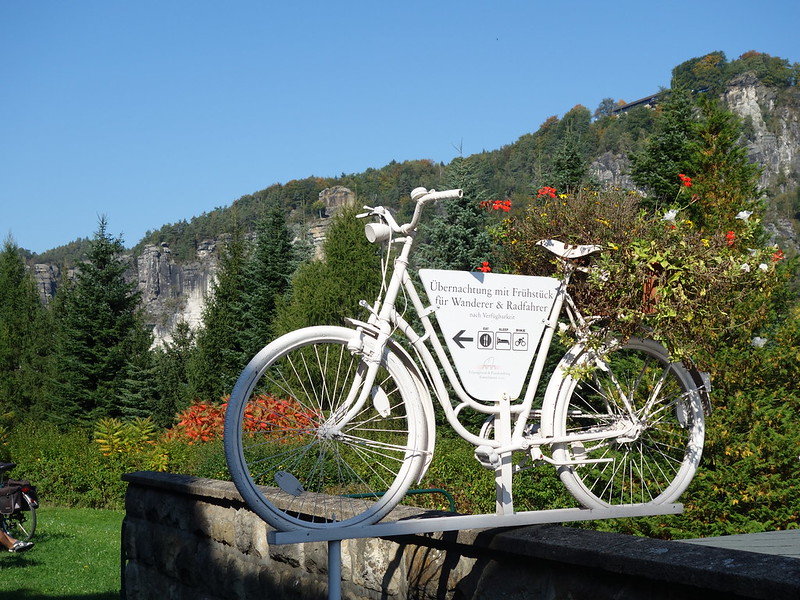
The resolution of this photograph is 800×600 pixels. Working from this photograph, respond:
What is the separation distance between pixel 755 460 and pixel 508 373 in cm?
415

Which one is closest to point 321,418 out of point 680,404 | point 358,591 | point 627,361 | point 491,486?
point 358,591

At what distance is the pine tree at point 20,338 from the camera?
27281mm

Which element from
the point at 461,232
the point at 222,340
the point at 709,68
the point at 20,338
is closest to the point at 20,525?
the point at 461,232

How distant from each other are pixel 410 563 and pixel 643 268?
141cm

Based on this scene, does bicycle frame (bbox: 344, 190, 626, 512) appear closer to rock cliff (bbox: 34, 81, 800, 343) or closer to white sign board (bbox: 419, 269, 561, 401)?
white sign board (bbox: 419, 269, 561, 401)

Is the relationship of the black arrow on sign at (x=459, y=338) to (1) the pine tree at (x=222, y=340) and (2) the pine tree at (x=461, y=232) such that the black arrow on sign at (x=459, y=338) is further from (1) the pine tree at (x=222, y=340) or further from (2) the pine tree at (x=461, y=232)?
(1) the pine tree at (x=222, y=340)

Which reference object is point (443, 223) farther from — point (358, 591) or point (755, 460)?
point (358, 591)

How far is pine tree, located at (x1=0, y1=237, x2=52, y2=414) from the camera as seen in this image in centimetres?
2728

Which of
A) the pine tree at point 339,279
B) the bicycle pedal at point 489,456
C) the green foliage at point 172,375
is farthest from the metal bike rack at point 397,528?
the green foliage at point 172,375

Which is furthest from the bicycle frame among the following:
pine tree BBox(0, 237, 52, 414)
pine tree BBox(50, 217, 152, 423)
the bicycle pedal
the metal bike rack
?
pine tree BBox(0, 237, 52, 414)

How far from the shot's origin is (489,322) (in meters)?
2.95

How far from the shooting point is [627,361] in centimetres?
679

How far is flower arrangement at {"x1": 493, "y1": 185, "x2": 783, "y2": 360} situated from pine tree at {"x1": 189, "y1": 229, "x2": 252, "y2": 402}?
19.5m

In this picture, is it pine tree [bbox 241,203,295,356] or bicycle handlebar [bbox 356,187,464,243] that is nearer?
bicycle handlebar [bbox 356,187,464,243]
